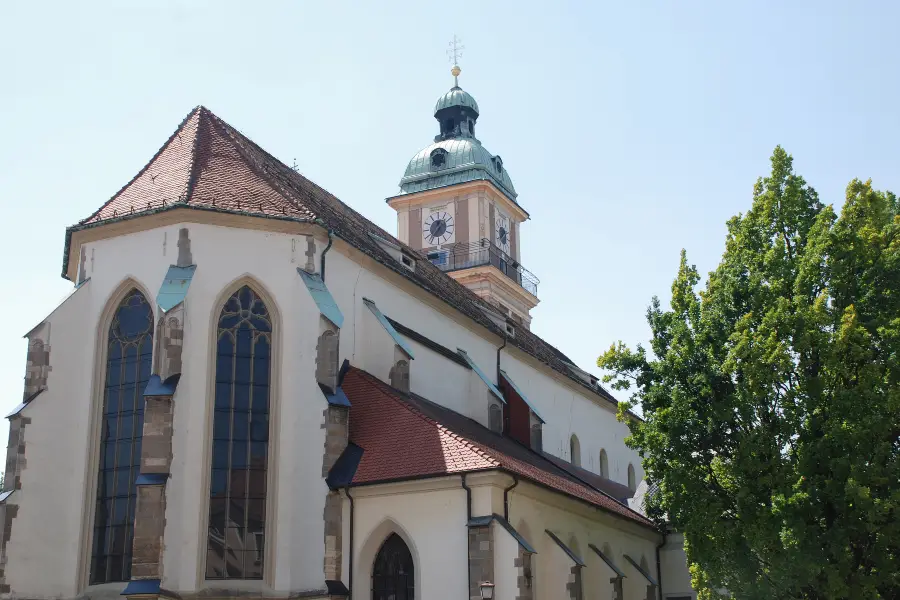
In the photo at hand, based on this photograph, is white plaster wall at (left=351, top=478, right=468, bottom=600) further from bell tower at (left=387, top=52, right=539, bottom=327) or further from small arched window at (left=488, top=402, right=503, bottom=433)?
bell tower at (left=387, top=52, right=539, bottom=327)

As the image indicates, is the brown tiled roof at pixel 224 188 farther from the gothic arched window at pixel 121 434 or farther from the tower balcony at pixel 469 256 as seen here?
the tower balcony at pixel 469 256

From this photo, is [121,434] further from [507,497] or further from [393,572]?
[507,497]

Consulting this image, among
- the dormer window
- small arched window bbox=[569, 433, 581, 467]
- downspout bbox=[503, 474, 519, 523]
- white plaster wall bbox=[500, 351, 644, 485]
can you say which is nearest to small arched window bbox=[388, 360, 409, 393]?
downspout bbox=[503, 474, 519, 523]

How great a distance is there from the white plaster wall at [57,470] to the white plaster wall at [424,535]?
545cm

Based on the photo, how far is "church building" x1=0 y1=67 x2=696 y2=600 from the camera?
20.6 metres

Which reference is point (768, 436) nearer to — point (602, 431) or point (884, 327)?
point (884, 327)

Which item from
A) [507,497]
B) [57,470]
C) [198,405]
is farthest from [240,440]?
[507,497]

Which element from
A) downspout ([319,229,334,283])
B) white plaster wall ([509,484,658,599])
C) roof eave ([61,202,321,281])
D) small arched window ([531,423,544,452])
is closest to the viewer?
roof eave ([61,202,321,281])

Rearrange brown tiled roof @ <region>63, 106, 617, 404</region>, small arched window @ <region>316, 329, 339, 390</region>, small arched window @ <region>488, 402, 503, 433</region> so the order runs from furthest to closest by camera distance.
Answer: small arched window @ <region>488, 402, 503, 433</region> → brown tiled roof @ <region>63, 106, 617, 404</region> → small arched window @ <region>316, 329, 339, 390</region>

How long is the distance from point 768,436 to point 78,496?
13.3 metres

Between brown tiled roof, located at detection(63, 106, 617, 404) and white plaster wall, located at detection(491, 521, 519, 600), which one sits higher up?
brown tiled roof, located at detection(63, 106, 617, 404)

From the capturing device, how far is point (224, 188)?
2384cm

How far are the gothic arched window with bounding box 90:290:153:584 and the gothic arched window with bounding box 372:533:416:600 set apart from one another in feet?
15.4

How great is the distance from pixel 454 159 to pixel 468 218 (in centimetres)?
342
